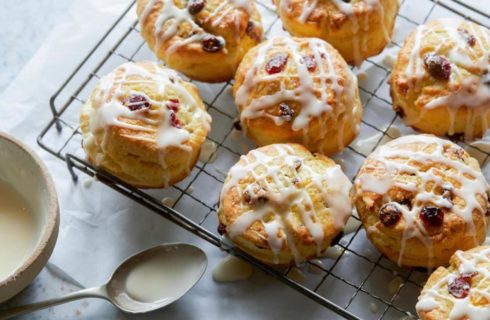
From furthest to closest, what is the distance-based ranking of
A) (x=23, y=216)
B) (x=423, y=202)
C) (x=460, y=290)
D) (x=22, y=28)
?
(x=22, y=28)
(x=23, y=216)
(x=423, y=202)
(x=460, y=290)

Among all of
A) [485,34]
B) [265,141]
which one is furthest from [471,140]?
[265,141]

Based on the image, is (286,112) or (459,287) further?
(286,112)

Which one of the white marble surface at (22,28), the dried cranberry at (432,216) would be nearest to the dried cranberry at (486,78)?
the dried cranberry at (432,216)

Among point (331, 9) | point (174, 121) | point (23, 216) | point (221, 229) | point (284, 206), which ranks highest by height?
point (331, 9)

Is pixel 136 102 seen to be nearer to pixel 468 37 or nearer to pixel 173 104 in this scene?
pixel 173 104

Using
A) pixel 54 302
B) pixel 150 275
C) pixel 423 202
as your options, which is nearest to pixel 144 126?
pixel 150 275

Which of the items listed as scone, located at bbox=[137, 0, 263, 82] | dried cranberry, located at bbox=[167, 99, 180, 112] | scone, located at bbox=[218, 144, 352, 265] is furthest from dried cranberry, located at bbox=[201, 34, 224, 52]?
scone, located at bbox=[218, 144, 352, 265]

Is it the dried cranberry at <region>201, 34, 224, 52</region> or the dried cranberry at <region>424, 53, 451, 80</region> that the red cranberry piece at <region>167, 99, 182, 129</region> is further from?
the dried cranberry at <region>424, 53, 451, 80</region>
